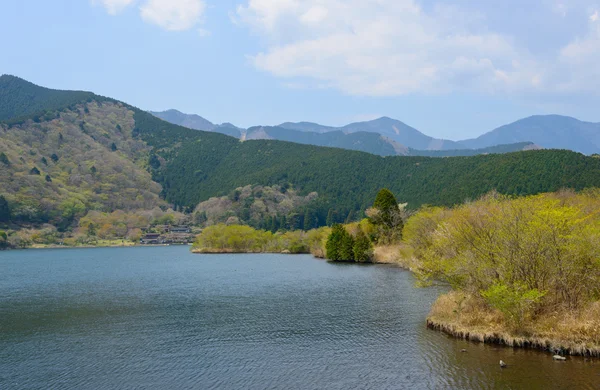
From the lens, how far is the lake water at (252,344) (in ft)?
85.3

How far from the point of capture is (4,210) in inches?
7338

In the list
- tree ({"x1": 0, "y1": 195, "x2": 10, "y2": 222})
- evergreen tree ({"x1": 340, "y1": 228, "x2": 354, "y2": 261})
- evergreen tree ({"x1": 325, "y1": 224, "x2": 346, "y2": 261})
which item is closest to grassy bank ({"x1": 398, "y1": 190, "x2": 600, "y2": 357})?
evergreen tree ({"x1": 340, "y1": 228, "x2": 354, "y2": 261})

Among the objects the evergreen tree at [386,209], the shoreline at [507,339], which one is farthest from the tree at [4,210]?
the shoreline at [507,339]

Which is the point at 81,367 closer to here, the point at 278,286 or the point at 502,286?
the point at 502,286

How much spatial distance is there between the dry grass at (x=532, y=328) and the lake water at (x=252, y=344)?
102cm

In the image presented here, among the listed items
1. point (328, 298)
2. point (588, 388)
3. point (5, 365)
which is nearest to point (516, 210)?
point (588, 388)

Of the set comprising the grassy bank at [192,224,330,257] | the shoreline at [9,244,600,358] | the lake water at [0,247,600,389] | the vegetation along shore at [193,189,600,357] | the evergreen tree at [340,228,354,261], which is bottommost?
the grassy bank at [192,224,330,257]

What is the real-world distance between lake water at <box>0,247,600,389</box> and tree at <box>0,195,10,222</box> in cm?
14764

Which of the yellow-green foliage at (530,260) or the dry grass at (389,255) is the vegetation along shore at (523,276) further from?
the dry grass at (389,255)

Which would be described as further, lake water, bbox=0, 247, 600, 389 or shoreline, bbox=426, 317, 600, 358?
shoreline, bbox=426, 317, 600, 358

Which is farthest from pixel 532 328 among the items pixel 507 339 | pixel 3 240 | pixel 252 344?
A: pixel 3 240

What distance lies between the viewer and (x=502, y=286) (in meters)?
29.1

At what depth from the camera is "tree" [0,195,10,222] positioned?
18550 centimetres

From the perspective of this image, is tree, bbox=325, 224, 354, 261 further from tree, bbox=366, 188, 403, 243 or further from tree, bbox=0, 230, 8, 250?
tree, bbox=0, 230, 8, 250
